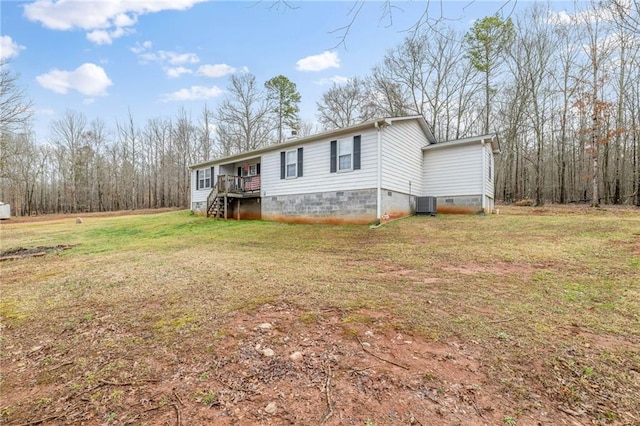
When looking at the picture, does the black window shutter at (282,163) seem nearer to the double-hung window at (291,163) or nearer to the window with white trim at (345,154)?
the double-hung window at (291,163)

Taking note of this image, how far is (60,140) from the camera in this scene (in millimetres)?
34031

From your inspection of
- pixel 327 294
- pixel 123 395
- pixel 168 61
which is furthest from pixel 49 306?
pixel 168 61

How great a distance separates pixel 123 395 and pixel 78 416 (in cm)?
25

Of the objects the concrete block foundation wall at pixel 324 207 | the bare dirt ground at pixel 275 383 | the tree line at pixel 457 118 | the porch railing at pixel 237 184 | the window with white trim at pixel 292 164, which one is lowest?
the bare dirt ground at pixel 275 383

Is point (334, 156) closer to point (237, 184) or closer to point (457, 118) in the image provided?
point (237, 184)

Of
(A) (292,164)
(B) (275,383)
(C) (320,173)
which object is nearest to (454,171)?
(C) (320,173)

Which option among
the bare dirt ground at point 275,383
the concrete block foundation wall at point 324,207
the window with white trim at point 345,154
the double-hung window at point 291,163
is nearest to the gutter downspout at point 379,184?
the concrete block foundation wall at point 324,207

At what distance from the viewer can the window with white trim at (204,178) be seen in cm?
1922

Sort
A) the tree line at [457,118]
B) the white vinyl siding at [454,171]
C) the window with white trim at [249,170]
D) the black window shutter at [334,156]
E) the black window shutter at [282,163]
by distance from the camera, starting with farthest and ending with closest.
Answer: the tree line at [457,118] < the window with white trim at [249,170] < the black window shutter at [282,163] < the white vinyl siding at [454,171] < the black window shutter at [334,156]

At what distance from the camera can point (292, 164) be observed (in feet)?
46.4

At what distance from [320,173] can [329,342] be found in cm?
1073

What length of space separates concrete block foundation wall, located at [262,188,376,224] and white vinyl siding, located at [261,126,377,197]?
25 centimetres

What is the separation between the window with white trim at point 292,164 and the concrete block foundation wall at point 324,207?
3.59 feet

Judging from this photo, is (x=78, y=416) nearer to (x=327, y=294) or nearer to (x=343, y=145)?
(x=327, y=294)
